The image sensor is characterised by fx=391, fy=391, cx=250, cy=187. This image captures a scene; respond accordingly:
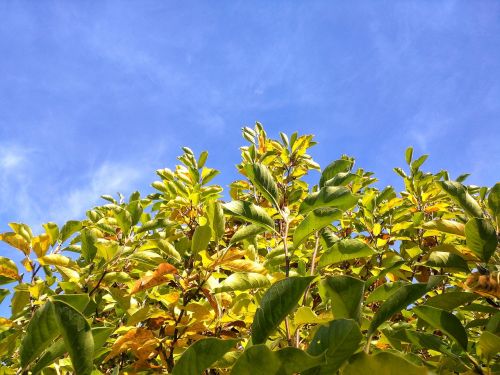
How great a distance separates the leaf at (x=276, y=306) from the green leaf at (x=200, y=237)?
40.2 inches

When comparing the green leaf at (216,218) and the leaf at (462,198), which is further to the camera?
the green leaf at (216,218)

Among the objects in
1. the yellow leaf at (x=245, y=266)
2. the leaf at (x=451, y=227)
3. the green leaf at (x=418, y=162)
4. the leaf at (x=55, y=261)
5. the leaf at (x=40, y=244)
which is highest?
the green leaf at (x=418, y=162)

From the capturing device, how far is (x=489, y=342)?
1.14 metres

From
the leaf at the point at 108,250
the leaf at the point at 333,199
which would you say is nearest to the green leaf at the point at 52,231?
the leaf at the point at 108,250

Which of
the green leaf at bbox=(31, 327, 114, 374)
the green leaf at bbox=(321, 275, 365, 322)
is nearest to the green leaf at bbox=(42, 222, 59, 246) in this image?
the green leaf at bbox=(31, 327, 114, 374)

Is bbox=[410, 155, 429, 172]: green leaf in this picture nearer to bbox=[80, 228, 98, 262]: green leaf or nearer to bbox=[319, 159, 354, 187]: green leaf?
bbox=[319, 159, 354, 187]: green leaf

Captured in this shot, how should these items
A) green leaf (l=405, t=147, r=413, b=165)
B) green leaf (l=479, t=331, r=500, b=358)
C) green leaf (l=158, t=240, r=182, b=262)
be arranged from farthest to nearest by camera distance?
1. green leaf (l=405, t=147, r=413, b=165)
2. green leaf (l=158, t=240, r=182, b=262)
3. green leaf (l=479, t=331, r=500, b=358)

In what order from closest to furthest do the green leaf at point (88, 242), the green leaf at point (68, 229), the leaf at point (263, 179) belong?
1. the leaf at point (263, 179)
2. the green leaf at point (88, 242)
3. the green leaf at point (68, 229)

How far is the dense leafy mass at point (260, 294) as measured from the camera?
0.94 m

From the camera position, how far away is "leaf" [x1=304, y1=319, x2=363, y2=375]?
0.88m

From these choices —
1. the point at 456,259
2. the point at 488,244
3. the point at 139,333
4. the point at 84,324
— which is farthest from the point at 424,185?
the point at 84,324

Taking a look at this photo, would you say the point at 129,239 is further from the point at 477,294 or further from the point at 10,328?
the point at 477,294

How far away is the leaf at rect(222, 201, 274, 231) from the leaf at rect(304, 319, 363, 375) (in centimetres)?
94

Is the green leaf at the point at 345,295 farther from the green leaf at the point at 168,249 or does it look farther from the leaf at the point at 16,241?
the leaf at the point at 16,241
